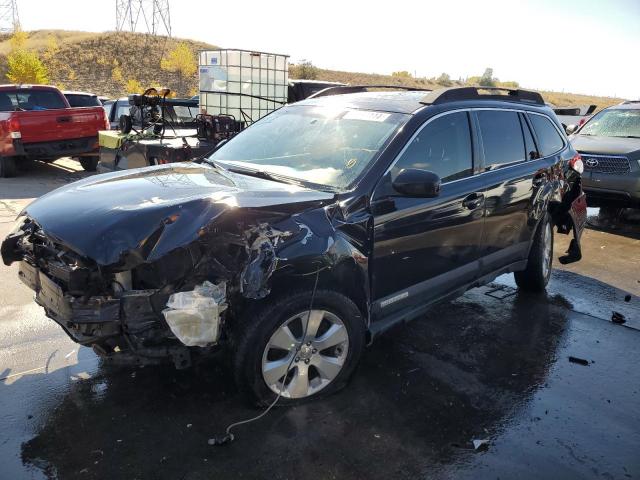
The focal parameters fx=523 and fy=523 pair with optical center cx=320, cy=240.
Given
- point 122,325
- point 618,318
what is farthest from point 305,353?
point 618,318

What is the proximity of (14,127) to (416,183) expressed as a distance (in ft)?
32.1

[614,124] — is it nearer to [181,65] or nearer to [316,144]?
[316,144]

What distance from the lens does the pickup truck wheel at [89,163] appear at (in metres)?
12.2

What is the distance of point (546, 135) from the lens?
200 inches

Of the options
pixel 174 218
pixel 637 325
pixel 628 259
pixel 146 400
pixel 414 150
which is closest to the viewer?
pixel 174 218

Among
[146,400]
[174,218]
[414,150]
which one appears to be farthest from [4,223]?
[414,150]

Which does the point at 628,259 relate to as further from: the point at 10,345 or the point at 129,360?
the point at 10,345

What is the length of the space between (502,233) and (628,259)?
3.43 meters

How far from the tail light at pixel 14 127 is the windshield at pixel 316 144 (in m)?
7.90

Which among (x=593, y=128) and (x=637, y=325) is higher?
(x=593, y=128)

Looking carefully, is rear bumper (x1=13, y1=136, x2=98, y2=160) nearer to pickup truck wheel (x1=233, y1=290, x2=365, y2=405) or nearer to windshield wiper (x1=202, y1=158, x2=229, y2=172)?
windshield wiper (x1=202, y1=158, x2=229, y2=172)

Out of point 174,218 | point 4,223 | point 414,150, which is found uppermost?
point 414,150

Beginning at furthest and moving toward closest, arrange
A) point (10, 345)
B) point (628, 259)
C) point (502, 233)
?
point (628, 259) → point (502, 233) → point (10, 345)

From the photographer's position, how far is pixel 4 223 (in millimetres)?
7047
